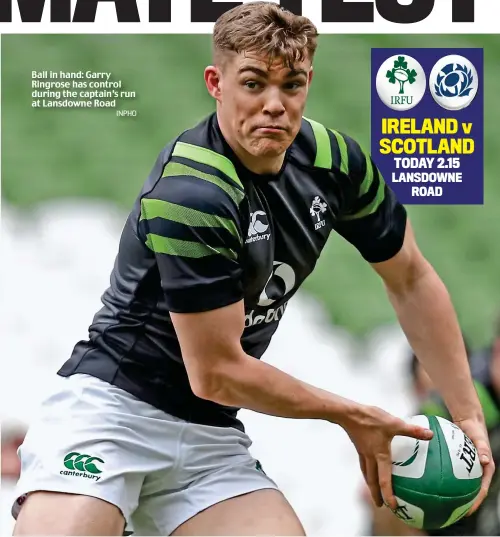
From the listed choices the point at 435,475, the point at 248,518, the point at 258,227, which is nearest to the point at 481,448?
the point at 435,475

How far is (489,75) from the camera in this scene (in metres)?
3.35

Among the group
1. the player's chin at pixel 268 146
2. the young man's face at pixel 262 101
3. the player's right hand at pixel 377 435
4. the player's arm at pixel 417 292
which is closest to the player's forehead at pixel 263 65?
the young man's face at pixel 262 101

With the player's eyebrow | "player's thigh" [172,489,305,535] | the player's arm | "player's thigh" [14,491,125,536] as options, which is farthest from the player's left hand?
the player's eyebrow

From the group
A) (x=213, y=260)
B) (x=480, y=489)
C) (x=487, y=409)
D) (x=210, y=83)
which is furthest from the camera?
(x=487, y=409)

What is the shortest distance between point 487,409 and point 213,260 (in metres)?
1.57

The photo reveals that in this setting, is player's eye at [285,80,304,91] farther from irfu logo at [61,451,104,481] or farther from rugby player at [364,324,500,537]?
rugby player at [364,324,500,537]

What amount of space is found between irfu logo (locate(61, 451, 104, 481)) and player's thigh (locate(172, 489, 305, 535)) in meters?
Answer: 0.27

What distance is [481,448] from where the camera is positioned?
2.44 meters

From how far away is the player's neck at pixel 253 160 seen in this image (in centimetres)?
223

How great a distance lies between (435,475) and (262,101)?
951 mm

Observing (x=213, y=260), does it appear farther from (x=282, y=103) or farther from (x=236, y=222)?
(x=282, y=103)

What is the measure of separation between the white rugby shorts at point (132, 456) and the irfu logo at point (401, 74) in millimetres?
1475

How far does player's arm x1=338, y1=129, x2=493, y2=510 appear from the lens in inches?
99.2

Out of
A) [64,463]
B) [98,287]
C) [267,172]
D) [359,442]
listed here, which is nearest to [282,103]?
[267,172]
